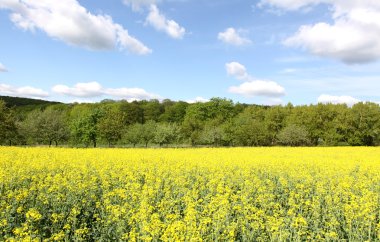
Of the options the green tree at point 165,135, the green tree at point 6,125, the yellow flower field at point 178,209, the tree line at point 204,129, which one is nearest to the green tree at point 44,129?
the tree line at point 204,129

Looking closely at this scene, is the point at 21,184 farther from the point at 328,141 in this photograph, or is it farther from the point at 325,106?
the point at 325,106

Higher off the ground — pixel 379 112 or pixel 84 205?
pixel 379 112

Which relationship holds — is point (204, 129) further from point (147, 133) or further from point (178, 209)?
point (178, 209)

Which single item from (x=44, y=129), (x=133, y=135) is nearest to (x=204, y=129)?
(x=133, y=135)

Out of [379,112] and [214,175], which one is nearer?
[214,175]

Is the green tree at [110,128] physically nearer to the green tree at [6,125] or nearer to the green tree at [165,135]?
the green tree at [165,135]

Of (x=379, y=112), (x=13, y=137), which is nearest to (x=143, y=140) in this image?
(x=13, y=137)

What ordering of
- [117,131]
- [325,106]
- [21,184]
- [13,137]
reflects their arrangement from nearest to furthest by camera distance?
[21,184] → [13,137] → [117,131] → [325,106]

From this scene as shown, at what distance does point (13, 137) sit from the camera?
178 ft

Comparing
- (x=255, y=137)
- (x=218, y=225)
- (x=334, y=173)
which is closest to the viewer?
(x=218, y=225)

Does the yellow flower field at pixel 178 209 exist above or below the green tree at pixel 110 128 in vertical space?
below

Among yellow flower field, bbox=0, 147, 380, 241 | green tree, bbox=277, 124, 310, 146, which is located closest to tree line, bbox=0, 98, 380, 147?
green tree, bbox=277, 124, 310, 146

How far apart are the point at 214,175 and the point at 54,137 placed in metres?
50.2

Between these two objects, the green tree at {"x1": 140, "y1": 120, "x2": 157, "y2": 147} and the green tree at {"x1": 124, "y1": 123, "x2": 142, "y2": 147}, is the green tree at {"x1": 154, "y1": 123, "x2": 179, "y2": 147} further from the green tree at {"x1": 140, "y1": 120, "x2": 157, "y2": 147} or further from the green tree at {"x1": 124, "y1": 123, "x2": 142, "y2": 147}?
the green tree at {"x1": 124, "y1": 123, "x2": 142, "y2": 147}
